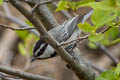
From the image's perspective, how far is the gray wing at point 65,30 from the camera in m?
2.85

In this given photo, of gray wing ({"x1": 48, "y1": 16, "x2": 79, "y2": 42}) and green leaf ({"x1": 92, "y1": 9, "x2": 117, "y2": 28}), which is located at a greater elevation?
green leaf ({"x1": 92, "y1": 9, "x2": 117, "y2": 28})

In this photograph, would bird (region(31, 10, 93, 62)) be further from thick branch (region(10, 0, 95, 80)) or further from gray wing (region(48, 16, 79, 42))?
thick branch (region(10, 0, 95, 80))

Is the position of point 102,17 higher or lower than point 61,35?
higher

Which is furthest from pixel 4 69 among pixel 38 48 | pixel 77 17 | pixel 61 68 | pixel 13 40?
pixel 13 40

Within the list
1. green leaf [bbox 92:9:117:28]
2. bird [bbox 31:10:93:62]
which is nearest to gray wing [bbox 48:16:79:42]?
bird [bbox 31:10:93:62]

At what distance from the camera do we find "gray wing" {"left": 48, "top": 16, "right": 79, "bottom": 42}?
285 centimetres

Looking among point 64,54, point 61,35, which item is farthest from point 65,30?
point 64,54

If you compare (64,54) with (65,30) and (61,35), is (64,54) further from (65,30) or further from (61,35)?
(65,30)

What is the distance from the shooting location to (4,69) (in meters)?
2.34

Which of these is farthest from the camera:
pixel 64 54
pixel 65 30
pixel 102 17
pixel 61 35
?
pixel 65 30

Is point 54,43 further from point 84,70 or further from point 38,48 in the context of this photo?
point 38,48

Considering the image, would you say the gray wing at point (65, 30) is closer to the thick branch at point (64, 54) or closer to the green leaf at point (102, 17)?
the thick branch at point (64, 54)

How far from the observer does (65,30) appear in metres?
2.95

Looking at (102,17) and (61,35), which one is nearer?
(102,17)
